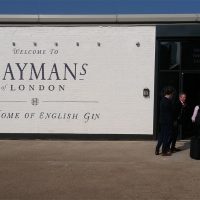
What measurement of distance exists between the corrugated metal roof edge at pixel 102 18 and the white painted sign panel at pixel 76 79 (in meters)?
0.24

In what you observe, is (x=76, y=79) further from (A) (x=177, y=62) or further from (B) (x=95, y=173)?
(B) (x=95, y=173)

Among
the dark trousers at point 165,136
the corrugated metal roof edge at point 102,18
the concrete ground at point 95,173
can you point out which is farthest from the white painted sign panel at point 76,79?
the dark trousers at point 165,136

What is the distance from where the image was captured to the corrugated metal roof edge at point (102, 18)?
15398mm

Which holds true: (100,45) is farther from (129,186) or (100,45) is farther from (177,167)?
(129,186)

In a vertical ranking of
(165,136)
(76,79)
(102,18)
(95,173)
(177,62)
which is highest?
(102,18)

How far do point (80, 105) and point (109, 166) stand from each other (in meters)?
4.85

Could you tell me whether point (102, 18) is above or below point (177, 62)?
above

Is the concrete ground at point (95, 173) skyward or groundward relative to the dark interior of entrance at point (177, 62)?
groundward

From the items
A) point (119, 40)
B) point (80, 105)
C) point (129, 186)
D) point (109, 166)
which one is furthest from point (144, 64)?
point (129, 186)

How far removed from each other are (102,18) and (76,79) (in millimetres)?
2002

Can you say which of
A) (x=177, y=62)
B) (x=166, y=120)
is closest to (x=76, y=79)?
(x=177, y=62)

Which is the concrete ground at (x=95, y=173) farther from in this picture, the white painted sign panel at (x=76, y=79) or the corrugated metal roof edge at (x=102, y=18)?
the corrugated metal roof edge at (x=102, y=18)

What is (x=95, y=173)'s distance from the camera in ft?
34.1

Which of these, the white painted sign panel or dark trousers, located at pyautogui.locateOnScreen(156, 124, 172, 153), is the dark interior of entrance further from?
dark trousers, located at pyautogui.locateOnScreen(156, 124, 172, 153)
